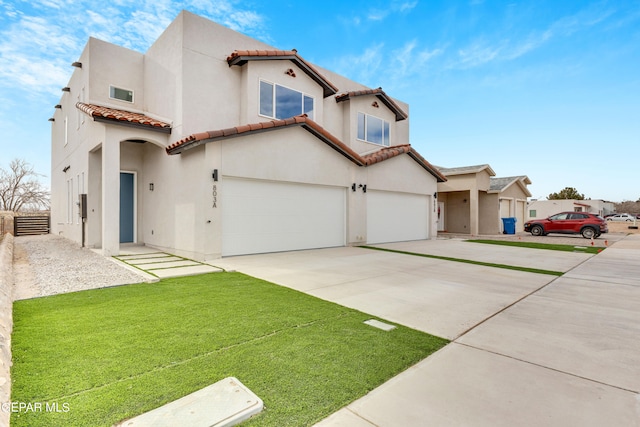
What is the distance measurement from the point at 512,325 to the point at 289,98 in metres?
11.4

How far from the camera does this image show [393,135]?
18.0m

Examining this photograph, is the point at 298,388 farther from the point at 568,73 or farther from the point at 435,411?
the point at 568,73

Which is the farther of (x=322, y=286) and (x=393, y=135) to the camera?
(x=393, y=135)

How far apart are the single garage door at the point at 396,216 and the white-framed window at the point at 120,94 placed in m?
10.9

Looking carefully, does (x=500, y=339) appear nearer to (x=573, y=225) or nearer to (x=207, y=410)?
(x=207, y=410)

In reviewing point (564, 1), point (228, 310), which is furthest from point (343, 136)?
point (228, 310)

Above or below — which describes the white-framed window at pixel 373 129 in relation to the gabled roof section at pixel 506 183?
above

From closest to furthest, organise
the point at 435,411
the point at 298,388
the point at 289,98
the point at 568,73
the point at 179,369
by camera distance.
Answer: the point at 435,411 < the point at 298,388 < the point at 179,369 < the point at 289,98 < the point at 568,73

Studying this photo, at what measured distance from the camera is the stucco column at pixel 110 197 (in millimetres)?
9648

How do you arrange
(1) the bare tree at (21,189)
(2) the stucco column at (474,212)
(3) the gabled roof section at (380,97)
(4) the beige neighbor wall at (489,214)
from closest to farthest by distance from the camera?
(3) the gabled roof section at (380,97), (2) the stucco column at (474,212), (4) the beige neighbor wall at (489,214), (1) the bare tree at (21,189)

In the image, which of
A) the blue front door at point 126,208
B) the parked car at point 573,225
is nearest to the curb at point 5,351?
the blue front door at point 126,208

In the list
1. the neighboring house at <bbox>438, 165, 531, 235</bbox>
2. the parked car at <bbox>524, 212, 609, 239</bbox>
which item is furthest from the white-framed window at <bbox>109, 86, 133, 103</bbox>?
the parked car at <bbox>524, 212, 609, 239</bbox>

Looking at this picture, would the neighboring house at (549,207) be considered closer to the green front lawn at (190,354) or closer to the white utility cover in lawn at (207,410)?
the green front lawn at (190,354)

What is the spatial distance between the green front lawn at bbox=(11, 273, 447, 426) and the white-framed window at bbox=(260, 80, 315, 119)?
9.03 meters
